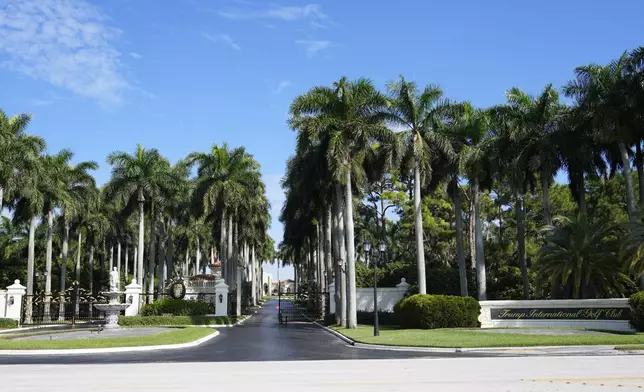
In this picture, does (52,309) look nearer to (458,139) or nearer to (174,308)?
(174,308)

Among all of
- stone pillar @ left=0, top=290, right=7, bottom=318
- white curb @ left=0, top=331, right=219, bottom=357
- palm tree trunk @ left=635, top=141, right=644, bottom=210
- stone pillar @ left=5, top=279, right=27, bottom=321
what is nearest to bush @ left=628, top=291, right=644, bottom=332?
palm tree trunk @ left=635, top=141, right=644, bottom=210

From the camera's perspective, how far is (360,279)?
5353 centimetres

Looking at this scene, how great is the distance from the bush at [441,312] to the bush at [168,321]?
46.9ft

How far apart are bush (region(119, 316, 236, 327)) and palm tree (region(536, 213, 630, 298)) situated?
2114cm

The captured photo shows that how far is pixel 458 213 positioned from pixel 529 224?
17.7 metres

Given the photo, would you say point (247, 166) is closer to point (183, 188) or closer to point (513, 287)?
point (183, 188)

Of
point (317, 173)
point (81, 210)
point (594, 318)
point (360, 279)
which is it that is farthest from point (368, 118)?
point (81, 210)

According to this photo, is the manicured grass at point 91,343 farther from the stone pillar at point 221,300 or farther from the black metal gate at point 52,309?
the black metal gate at point 52,309

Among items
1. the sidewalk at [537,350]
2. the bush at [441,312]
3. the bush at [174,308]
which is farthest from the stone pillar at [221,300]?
the sidewalk at [537,350]

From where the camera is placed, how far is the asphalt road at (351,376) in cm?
1177

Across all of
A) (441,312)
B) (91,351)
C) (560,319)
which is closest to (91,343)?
(91,351)

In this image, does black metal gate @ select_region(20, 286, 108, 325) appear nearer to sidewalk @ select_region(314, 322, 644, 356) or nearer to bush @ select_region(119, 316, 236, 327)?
bush @ select_region(119, 316, 236, 327)

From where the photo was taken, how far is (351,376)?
44.8 ft

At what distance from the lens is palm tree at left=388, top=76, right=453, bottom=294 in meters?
35.4
